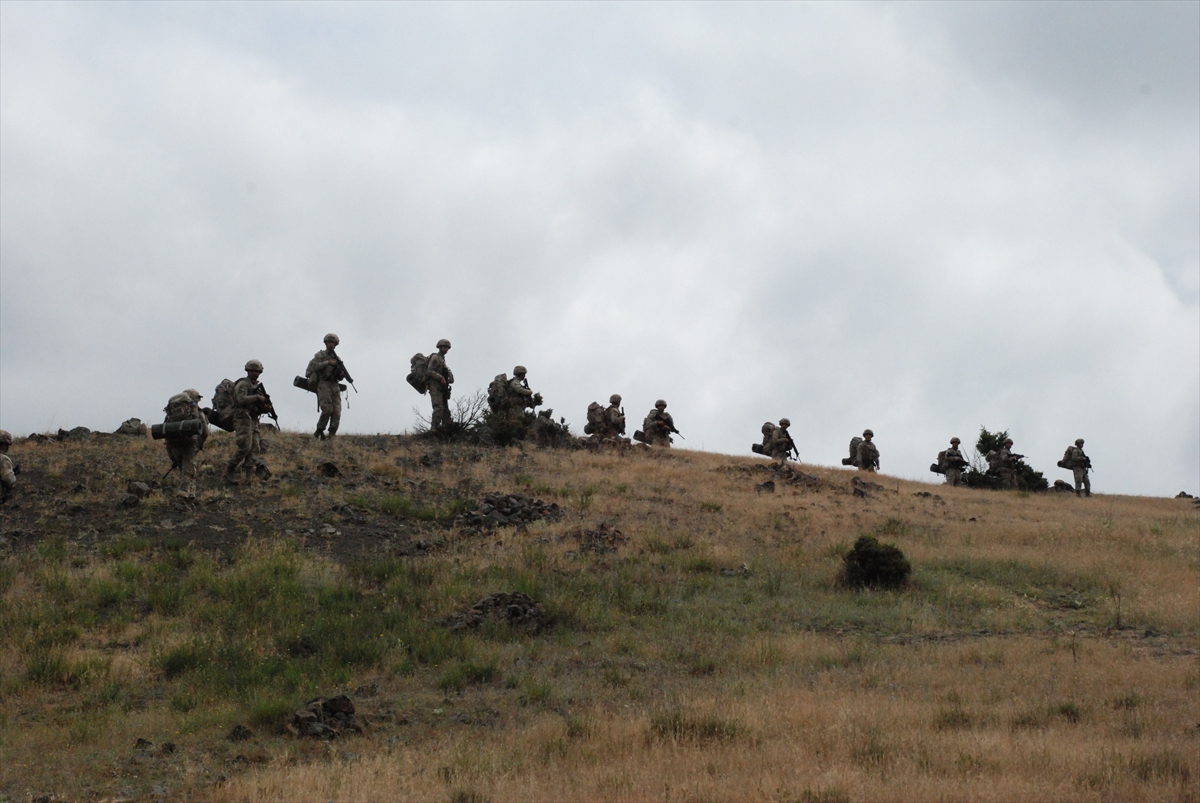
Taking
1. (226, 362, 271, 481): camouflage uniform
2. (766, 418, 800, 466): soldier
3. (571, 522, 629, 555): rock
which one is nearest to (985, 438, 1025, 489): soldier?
(766, 418, 800, 466): soldier

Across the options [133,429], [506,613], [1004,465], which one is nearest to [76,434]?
[133,429]

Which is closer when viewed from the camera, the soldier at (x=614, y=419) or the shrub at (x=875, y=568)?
the shrub at (x=875, y=568)

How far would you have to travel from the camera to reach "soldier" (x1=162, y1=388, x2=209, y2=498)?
17.9 metres

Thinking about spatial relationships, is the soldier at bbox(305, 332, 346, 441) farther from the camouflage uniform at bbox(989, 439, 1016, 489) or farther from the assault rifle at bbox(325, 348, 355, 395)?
the camouflage uniform at bbox(989, 439, 1016, 489)

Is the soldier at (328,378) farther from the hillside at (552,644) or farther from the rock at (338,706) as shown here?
the rock at (338,706)

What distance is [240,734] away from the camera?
10008 mm

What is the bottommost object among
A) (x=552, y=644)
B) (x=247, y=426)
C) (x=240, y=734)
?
(x=240, y=734)

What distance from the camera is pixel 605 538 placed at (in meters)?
18.6

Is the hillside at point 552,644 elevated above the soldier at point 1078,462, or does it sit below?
below

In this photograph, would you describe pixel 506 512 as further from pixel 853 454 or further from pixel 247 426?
pixel 853 454

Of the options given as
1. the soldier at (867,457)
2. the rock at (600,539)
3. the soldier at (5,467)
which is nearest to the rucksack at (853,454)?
the soldier at (867,457)

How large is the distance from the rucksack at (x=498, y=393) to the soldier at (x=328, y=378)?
18.9 feet

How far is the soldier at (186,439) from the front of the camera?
58.8ft

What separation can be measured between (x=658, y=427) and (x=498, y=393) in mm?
6825
